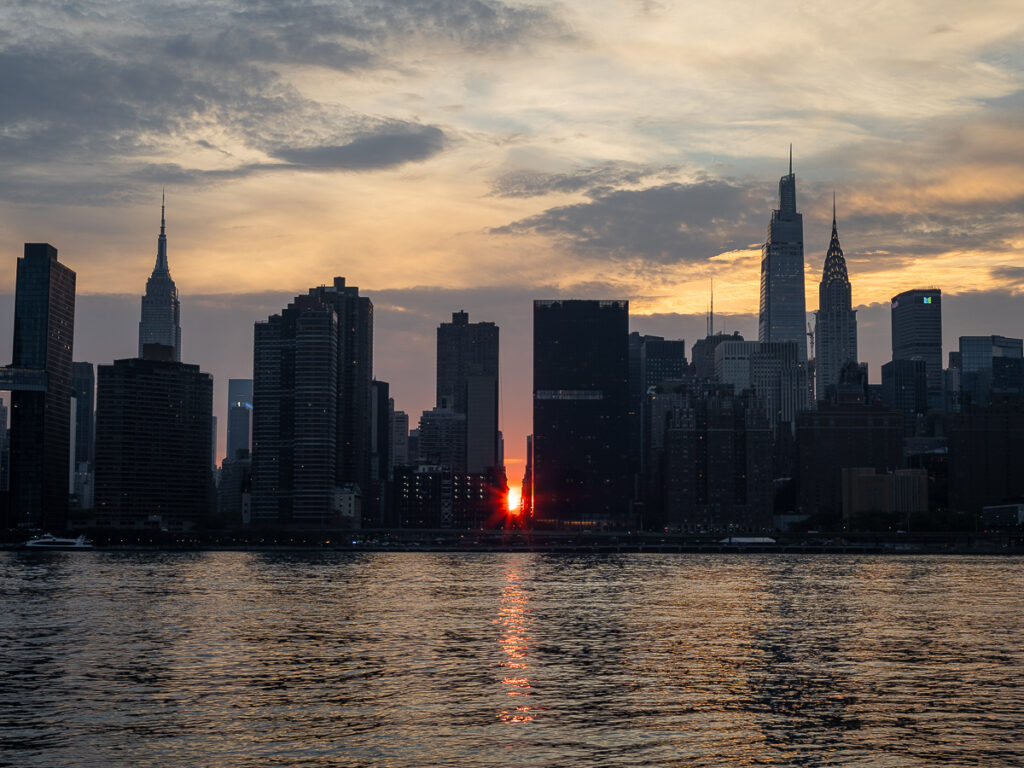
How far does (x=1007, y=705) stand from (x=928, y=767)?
17019mm

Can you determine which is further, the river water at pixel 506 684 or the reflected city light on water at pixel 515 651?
the reflected city light on water at pixel 515 651

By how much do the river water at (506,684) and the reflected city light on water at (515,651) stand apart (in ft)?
0.99

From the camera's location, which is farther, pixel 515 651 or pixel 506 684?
pixel 515 651

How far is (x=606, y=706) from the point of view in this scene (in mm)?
62469

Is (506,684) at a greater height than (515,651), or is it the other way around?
(506,684)

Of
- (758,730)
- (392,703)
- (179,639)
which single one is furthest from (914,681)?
(179,639)

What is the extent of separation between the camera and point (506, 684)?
70.6 meters

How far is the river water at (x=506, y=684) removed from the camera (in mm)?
51594

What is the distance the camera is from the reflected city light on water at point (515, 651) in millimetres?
60922

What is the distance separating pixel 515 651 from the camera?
8788 cm

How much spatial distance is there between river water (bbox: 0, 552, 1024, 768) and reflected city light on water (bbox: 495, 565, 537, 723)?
0.30m

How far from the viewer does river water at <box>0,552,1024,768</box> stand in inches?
2031

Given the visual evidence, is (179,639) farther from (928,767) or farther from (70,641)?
(928,767)

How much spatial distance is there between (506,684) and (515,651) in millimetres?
17419
